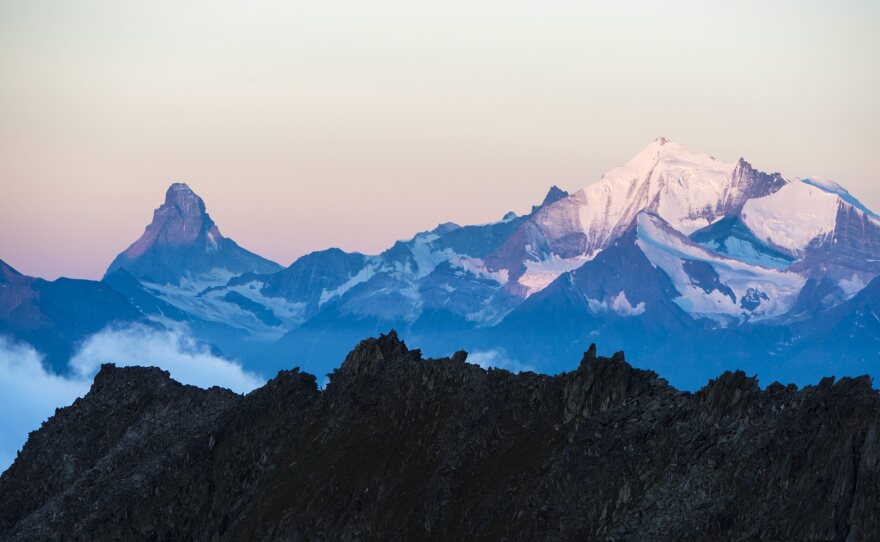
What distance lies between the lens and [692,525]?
120 meters

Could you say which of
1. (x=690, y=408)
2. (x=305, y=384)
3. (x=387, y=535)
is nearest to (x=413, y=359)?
(x=305, y=384)

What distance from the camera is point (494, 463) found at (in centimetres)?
15275

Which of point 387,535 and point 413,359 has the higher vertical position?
point 413,359

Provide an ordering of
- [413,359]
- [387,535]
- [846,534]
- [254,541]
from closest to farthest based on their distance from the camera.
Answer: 1. [846,534]
2. [387,535]
3. [254,541]
4. [413,359]

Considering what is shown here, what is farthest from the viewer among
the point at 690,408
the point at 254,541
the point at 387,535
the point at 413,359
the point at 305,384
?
the point at 305,384

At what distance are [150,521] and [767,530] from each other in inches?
3446

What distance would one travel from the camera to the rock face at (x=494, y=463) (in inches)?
4619

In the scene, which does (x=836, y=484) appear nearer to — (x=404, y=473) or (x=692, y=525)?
(x=692, y=525)

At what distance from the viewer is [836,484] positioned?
111125 mm

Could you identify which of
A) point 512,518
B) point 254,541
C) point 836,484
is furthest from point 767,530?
point 254,541

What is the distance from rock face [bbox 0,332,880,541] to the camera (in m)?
117

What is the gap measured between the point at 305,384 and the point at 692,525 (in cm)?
8072

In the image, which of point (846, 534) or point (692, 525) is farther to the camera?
point (692, 525)

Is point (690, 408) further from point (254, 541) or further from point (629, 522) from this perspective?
point (254, 541)
